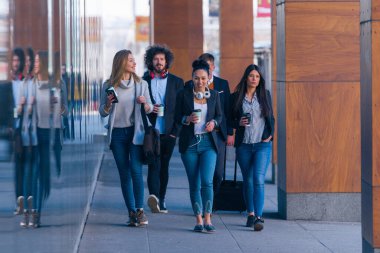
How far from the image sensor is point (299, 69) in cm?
1151

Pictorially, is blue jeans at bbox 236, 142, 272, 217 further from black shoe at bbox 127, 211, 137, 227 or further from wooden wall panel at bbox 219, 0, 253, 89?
wooden wall panel at bbox 219, 0, 253, 89

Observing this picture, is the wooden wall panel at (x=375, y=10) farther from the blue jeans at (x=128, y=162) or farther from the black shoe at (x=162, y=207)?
the black shoe at (x=162, y=207)

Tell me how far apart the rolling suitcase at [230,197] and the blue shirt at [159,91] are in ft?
2.87

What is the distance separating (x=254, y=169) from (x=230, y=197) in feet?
4.55

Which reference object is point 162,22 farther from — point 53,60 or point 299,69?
point 53,60

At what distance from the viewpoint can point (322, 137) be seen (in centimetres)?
1153

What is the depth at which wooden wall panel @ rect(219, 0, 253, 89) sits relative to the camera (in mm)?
22766

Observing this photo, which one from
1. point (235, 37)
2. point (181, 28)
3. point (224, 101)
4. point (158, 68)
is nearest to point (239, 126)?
point (224, 101)

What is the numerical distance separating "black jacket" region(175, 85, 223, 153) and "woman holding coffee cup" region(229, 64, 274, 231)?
39 cm

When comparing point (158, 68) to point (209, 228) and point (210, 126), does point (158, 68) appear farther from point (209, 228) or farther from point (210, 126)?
point (209, 228)

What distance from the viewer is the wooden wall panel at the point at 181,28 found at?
28672mm

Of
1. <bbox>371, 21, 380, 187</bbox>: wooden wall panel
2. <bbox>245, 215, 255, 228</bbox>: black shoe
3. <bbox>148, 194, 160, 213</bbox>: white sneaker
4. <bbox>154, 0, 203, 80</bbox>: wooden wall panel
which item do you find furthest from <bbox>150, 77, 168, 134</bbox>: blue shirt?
<bbox>154, 0, 203, 80</bbox>: wooden wall panel

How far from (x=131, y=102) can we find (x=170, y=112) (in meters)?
1.29

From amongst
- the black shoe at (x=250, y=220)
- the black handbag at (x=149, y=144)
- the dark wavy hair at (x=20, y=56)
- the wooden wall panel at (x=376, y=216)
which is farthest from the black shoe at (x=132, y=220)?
the dark wavy hair at (x=20, y=56)
